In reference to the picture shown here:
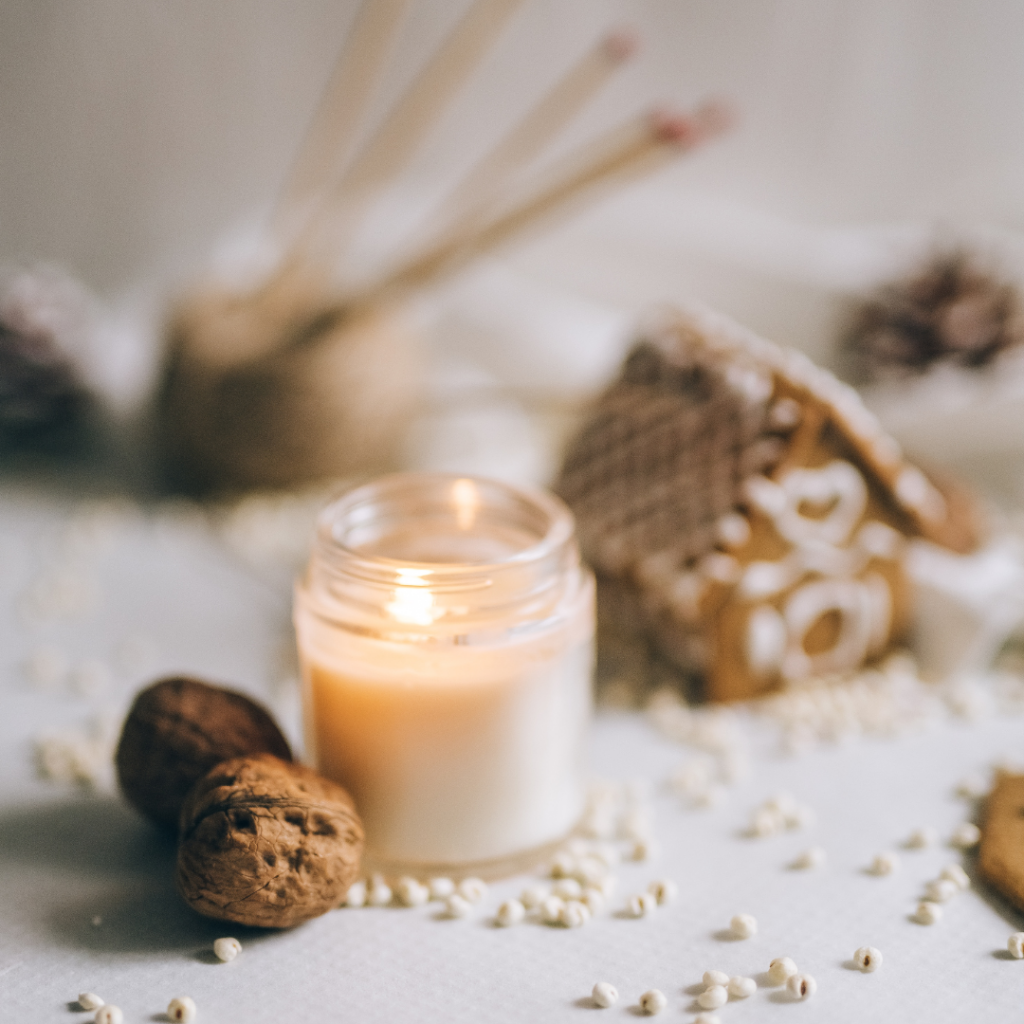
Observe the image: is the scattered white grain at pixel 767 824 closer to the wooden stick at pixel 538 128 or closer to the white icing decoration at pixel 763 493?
the white icing decoration at pixel 763 493

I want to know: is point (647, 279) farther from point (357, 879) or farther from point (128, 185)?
point (357, 879)

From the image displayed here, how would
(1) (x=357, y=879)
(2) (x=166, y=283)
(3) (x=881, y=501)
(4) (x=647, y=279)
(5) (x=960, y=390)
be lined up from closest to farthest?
(1) (x=357, y=879) < (3) (x=881, y=501) < (5) (x=960, y=390) < (4) (x=647, y=279) < (2) (x=166, y=283)

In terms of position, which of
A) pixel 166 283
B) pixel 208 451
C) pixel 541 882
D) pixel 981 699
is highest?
pixel 166 283

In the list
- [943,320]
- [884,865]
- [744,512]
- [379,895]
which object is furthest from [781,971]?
[943,320]

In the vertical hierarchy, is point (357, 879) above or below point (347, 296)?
below

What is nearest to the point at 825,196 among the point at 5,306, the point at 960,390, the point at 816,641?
the point at 960,390

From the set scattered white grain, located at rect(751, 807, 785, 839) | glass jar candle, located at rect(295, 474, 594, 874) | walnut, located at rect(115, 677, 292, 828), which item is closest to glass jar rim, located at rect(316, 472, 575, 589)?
glass jar candle, located at rect(295, 474, 594, 874)

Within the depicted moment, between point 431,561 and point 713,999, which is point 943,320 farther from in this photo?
point 713,999

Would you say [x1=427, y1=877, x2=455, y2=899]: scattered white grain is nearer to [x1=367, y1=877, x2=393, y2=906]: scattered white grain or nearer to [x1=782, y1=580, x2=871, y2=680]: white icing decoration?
[x1=367, y1=877, x2=393, y2=906]: scattered white grain
